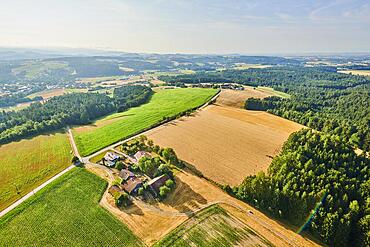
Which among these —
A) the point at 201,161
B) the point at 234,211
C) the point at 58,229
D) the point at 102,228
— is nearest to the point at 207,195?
the point at 234,211

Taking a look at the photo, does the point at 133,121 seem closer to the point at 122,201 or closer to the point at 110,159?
the point at 110,159

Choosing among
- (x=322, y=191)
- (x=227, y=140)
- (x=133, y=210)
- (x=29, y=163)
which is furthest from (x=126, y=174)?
(x=322, y=191)

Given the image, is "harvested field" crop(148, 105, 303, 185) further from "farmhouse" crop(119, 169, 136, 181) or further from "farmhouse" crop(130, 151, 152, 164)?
"farmhouse" crop(119, 169, 136, 181)

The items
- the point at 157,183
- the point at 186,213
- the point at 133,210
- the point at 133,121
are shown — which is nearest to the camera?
the point at 186,213

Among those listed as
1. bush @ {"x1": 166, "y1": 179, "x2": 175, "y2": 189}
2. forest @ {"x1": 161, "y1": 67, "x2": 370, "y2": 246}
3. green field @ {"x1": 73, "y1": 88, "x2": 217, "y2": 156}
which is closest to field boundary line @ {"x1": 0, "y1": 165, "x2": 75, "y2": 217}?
green field @ {"x1": 73, "y1": 88, "x2": 217, "y2": 156}

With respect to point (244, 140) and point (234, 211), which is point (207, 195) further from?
point (244, 140)

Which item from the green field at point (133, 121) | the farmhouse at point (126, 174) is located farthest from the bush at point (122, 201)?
the green field at point (133, 121)
